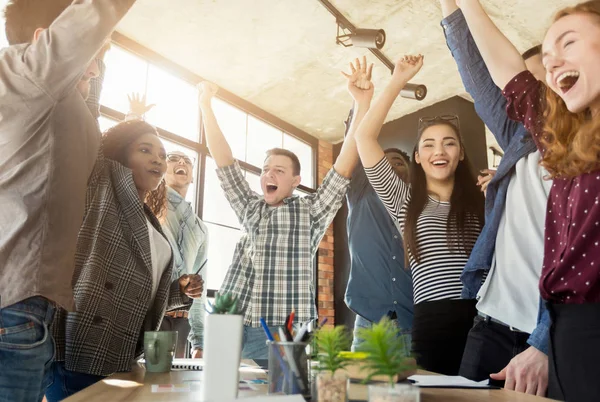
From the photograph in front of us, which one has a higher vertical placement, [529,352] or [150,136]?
[150,136]

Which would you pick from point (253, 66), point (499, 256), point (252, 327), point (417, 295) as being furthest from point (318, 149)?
point (499, 256)

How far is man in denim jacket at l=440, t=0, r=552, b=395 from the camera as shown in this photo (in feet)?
3.35

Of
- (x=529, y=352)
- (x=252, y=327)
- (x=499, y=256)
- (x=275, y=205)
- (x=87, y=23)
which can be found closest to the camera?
(x=529, y=352)

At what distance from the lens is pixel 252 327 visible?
196 cm

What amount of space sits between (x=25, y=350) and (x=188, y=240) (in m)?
1.72

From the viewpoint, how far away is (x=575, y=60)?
91cm

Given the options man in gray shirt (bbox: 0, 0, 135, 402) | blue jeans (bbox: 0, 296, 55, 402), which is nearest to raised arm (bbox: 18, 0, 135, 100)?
man in gray shirt (bbox: 0, 0, 135, 402)

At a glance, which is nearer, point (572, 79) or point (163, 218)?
point (572, 79)

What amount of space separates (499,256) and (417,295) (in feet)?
1.34

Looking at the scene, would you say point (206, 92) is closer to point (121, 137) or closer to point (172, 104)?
point (121, 137)

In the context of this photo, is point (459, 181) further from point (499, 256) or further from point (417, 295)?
point (499, 256)

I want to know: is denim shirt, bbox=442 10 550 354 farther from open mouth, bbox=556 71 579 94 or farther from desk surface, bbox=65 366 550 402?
desk surface, bbox=65 366 550 402

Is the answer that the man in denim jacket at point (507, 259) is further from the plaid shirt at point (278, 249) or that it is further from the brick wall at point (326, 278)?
the brick wall at point (326, 278)

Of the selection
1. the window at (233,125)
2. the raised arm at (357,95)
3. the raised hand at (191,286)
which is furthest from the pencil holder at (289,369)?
the window at (233,125)
